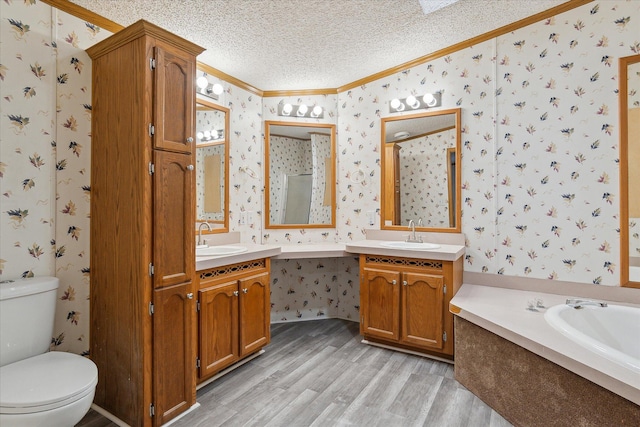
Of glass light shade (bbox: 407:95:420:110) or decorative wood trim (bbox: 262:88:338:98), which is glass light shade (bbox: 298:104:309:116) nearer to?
decorative wood trim (bbox: 262:88:338:98)

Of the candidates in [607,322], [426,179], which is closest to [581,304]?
[607,322]

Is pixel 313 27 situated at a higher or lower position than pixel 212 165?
higher

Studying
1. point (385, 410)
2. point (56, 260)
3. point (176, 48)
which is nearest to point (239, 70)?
point (176, 48)

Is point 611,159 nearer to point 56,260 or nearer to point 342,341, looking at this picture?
point 342,341

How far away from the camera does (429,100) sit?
283 cm

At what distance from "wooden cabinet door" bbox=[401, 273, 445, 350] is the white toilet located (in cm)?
206

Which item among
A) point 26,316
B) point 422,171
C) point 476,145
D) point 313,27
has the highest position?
point 313,27

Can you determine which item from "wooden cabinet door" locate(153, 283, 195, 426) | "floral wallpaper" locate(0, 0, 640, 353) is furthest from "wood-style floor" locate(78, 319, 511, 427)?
"floral wallpaper" locate(0, 0, 640, 353)

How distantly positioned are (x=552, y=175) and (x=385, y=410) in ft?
6.67

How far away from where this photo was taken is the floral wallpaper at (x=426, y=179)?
279cm

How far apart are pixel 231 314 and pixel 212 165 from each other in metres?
1.35

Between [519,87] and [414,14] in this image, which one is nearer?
[414,14]

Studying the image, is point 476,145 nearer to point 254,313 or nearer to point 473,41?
point 473,41

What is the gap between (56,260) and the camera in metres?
1.88
